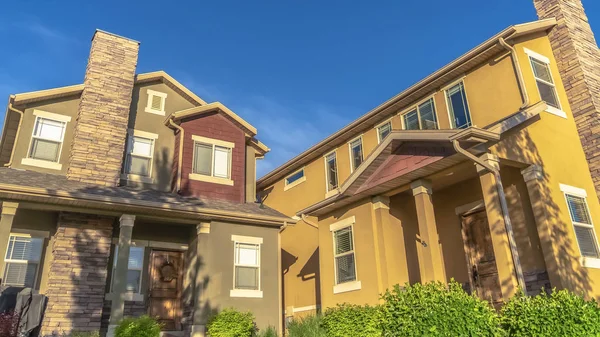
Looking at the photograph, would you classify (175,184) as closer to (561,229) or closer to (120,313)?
(120,313)

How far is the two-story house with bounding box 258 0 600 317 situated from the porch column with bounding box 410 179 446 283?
0.03 metres

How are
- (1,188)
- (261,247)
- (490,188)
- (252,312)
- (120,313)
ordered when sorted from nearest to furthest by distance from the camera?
(490,188) → (1,188) → (120,313) → (252,312) → (261,247)

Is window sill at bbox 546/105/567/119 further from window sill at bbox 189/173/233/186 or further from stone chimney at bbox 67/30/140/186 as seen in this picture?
stone chimney at bbox 67/30/140/186

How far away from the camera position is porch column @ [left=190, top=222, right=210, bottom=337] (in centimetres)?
1212

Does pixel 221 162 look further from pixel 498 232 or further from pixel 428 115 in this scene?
pixel 498 232

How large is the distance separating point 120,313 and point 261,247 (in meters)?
4.57

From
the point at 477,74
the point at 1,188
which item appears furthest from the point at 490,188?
the point at 1,188

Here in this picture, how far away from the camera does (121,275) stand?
1158cm

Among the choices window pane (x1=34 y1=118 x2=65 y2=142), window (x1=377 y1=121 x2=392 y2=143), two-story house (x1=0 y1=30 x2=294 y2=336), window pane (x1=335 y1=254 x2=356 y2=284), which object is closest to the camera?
two-story house (x1=0 y1=30 x2=294 y2=336)

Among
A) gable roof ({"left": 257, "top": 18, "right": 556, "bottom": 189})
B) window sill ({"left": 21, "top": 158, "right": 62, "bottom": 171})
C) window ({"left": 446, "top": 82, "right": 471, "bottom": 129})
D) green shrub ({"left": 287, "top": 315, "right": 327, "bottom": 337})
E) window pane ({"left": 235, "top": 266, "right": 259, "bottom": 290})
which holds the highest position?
gable roof ({"left": 257, "top": 18, "right": 556, "bottom": 189})

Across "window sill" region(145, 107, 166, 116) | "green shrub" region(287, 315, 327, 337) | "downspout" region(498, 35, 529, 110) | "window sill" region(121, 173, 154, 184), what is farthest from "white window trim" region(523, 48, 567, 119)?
"window sill" region(121, 173, 154, 184)

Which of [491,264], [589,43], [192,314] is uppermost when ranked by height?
[589,43]

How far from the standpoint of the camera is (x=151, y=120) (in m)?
15.5

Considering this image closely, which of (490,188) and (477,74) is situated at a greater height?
Answer: (477,74)
